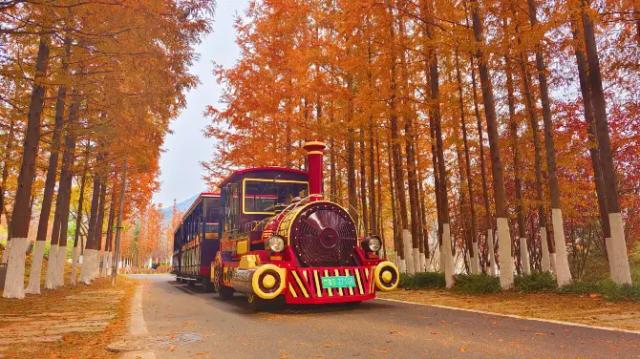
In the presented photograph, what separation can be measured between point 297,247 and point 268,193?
236cm

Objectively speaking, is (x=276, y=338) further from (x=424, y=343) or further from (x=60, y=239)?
(x=60, y=239)

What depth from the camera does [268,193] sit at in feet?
33.2

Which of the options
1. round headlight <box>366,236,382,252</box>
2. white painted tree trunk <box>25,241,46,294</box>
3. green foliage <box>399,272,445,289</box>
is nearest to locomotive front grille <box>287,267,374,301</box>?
round headlight <box>366,236,382,252</box>

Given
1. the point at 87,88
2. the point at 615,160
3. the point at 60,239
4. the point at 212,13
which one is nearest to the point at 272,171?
the point at 212,13

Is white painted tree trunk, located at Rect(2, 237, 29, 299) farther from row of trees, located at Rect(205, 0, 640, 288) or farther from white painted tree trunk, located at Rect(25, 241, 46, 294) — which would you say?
row of trees, located at Rect(205, 0, 640, 288)

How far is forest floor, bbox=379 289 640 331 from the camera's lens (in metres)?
6.16

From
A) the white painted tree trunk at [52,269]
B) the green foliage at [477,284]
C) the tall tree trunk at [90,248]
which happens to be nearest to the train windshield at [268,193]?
the green foliage at [477,284]

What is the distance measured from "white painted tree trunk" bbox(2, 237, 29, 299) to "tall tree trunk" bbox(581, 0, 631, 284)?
12.7 m

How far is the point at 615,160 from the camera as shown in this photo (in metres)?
15.2

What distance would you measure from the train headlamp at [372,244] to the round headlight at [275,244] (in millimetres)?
1818

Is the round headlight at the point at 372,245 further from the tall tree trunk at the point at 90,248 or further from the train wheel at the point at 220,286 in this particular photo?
the tall tree trunk at the point at 90,248

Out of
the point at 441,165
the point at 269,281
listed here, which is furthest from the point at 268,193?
the point at 441,165

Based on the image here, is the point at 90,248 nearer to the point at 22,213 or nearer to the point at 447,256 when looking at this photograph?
the point at 22,213

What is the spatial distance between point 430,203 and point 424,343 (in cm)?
2014
